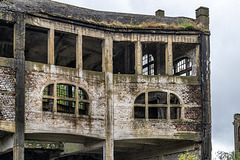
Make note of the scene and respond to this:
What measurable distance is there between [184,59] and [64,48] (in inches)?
293

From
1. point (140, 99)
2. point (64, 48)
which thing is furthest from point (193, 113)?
point (64, 48)

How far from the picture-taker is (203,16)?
1061 inches

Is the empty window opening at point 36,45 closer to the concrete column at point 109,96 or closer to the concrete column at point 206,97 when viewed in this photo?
the concrete column at point 109,96

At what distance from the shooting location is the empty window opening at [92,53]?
28.2 m

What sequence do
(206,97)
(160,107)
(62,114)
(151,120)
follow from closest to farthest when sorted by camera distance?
(62,114) < (151,120) < (206,97) < (160,107)

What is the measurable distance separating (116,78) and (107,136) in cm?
322

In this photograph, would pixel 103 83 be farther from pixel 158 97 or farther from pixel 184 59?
pixel 184 59

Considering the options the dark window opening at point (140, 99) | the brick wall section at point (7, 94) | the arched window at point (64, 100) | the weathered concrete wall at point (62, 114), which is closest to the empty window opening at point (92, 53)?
the arched window at point (64, 100)

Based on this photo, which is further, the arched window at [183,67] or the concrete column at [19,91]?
the arched window at [183,67]

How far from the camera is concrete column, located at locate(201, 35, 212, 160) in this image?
83.2 ft

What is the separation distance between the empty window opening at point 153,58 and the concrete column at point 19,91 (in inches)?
373

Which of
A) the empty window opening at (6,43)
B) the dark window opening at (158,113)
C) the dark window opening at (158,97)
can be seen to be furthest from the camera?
the dark window opening at (158,113)

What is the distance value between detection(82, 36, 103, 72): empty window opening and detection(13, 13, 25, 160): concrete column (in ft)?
18.8

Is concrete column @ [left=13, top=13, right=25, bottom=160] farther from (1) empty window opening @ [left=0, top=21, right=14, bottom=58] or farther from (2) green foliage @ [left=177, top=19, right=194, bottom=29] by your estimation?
(2) green foliage @ [left=177, top=19, right=194, bottom=29]
